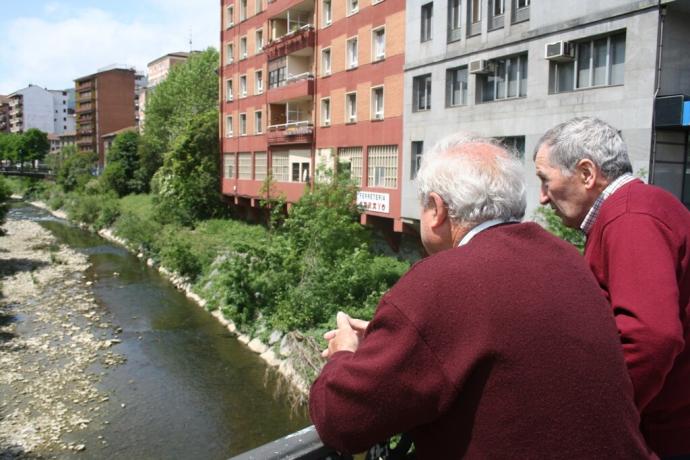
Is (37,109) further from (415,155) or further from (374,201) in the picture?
(415,155)

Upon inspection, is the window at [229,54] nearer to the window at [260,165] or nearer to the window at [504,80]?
the window at [260,165]

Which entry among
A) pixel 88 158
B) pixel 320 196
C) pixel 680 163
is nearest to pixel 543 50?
pixel 680 163

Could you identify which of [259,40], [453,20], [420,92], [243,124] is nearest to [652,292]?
[453,20]

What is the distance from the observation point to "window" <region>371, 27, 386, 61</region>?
21.8 meters

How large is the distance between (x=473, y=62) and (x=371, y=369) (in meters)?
16.4

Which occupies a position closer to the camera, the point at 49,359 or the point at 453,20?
the point at 49,359

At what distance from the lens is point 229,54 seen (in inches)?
1430

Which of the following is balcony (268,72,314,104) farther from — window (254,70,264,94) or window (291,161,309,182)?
window (291,161,309,182)

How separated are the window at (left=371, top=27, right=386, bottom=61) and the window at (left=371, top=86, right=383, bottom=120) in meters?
1.14

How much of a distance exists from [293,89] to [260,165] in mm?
5852

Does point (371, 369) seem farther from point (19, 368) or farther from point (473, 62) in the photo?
point (19, 368)

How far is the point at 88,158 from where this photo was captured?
7006 cm

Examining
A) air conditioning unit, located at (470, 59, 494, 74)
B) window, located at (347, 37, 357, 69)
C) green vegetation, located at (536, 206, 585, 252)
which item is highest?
window, located at (347, 37, 357, 69)

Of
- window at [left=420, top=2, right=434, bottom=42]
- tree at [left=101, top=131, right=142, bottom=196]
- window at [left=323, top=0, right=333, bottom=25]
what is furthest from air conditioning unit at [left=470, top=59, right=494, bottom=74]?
tree at [left=101, top=131, right=142, bottom=196]
